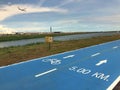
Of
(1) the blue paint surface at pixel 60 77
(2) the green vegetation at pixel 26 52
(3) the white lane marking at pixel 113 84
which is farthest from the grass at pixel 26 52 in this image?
(1) the blue paint surface at pixel 60 77

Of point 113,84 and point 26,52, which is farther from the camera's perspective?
point 26,52

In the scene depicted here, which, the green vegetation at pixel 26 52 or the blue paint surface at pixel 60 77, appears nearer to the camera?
the blue paint surface at pixel 60 77

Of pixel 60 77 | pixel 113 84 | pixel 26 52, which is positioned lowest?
pixel 26 52

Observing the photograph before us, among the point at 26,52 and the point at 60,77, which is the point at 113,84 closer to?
the point at 60,77

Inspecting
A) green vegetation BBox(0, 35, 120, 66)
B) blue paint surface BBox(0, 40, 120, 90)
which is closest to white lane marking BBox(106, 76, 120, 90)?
blue paint surface BBox(0, 40, 120, 90)

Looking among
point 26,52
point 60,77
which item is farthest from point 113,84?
point 26,52

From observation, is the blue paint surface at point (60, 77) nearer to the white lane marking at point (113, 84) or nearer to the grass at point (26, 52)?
the white lane marking at point (113, 84)

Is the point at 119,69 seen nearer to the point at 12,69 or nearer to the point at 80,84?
the point at 80,84

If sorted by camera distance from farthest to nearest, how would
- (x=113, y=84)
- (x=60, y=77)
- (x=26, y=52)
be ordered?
1. (x=26, y=52)
2. (x=60, y=77)
3. (x=113, y=84)

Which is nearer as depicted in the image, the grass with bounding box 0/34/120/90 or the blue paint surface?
the blue paint surface

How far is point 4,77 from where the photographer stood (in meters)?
12.0

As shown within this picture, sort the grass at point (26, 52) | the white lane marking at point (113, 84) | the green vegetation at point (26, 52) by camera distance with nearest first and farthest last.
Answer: the white lane marking at point (113, 84) < the grass at point (26, 52) < the green vegetation at point (26, 52)

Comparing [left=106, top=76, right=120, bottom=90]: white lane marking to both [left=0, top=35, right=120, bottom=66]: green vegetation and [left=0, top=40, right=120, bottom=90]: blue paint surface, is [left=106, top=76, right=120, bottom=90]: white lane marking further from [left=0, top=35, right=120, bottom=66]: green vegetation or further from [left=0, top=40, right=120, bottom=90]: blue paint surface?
[left=0, top=35, right=120, bottom=66]: green vegetation

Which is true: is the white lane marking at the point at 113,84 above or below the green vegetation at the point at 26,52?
above
